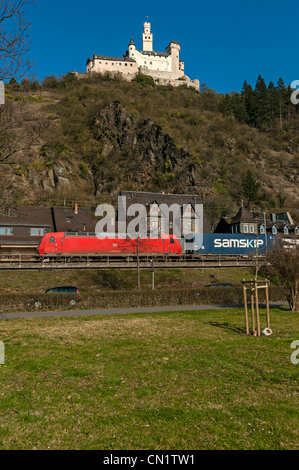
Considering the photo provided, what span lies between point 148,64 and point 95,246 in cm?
14961

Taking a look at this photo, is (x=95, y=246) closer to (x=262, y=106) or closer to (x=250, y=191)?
(x=250, y=191)

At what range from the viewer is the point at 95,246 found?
45.0 metres

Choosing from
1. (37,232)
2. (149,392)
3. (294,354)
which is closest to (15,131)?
(149,392)

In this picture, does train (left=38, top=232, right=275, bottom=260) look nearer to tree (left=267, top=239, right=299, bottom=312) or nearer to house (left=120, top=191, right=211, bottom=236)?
tree (left=267, top=239, right=299, bottom=312)

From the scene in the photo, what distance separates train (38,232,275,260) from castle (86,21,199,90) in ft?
404

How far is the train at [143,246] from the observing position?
43344 mm

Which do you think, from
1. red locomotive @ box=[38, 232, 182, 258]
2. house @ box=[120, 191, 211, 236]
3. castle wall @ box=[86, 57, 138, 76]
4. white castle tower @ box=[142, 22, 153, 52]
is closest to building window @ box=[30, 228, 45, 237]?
red locomotive @ box=[38, 232, 182, 258]

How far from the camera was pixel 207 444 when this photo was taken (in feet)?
16.9

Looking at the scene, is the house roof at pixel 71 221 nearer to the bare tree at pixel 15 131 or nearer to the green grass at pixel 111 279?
the green grass at pixel 111 279

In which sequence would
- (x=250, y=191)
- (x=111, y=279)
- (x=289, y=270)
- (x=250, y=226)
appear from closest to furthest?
1. (x=289, y=270)
2. (x=111, y=279)
3. (x=250, y=226)
4. (x=250, y=191)

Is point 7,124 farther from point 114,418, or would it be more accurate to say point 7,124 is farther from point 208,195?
point 208,195

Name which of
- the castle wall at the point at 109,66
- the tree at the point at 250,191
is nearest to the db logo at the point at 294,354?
the tree at the point at 250,191
